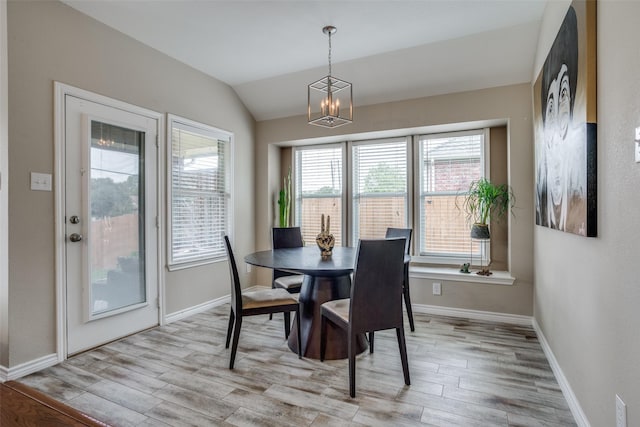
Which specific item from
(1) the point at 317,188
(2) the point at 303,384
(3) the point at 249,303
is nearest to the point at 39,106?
(3) the point at 249,303

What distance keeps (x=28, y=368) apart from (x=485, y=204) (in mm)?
4179

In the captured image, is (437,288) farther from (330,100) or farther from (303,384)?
(330,100)

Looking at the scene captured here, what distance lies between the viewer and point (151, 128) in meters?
3.36

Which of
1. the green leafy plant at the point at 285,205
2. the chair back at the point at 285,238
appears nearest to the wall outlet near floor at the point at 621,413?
the chair back at the point at 285,238

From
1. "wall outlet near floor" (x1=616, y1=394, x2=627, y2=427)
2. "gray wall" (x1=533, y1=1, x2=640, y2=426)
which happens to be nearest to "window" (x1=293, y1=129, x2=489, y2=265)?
"gray wall" (x1=533, y1=1, x2=640, y2=426)

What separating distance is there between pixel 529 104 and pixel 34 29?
427 centimetres

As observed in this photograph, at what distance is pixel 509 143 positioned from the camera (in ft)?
11.5

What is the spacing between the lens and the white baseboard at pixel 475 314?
3447 millimetres

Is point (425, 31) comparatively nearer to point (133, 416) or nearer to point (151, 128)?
point (151, 128)

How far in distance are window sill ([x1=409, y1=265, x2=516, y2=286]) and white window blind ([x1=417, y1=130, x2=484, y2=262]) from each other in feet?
0.78

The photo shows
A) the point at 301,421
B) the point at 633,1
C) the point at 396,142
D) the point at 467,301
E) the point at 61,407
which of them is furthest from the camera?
the point at 396,142

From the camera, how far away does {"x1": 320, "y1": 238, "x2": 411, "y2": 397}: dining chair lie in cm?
213

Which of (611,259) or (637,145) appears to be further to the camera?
(611,259)

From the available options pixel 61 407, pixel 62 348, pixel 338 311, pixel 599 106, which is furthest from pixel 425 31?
pixel 62 348
